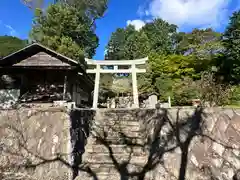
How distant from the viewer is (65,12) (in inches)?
844

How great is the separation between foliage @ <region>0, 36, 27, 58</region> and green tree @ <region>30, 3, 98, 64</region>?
615 centimetres

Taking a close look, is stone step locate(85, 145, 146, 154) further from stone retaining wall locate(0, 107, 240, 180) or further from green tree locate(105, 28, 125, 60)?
green tree locate(105, 28, 125, 60)

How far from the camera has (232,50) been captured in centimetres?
1777

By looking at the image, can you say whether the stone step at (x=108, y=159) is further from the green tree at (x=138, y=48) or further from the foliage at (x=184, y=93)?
the green tree at (x=138, y=48)

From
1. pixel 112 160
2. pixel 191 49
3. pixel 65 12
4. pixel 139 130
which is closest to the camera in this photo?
pixel 112 160

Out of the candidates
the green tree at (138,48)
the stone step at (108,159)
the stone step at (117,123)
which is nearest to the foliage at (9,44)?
the green tree at (138,48)

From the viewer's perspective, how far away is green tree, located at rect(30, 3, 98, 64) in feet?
67.2

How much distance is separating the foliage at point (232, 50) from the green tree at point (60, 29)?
11.8 m

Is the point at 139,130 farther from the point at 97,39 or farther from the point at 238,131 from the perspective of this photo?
the point at 97,39

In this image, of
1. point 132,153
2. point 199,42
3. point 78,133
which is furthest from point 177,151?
point 199,42

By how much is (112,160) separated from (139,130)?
4.46 ft

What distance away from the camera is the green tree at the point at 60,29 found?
806 inches

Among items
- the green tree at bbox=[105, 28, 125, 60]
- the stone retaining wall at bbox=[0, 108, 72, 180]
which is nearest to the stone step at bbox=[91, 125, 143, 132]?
the stone retaining wall at bbox=[0, 108, 72, 180]

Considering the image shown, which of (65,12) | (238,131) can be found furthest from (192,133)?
(65,12)
